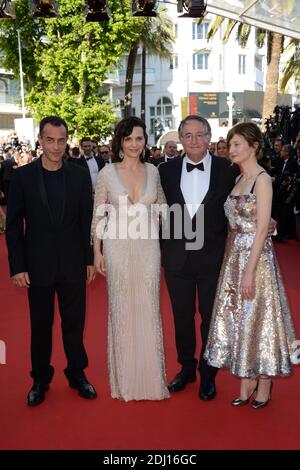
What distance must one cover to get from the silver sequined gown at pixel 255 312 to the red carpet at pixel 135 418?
32cm

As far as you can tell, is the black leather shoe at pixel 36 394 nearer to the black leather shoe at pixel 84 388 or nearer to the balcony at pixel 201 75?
the black leather shoe at pixel 84 388

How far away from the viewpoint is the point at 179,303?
3.72 metres

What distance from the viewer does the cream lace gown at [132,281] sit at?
3.44m

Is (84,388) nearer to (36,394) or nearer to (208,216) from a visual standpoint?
(36,394)

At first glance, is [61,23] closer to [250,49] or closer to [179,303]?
[179,303]

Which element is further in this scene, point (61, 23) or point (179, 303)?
point (61, 23)

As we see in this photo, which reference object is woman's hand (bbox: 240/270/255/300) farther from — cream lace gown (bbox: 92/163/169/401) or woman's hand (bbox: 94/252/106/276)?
woman's hand (bbox: 94/252/106/276)

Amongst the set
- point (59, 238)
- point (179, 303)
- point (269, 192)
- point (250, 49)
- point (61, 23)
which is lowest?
point (179, 303)

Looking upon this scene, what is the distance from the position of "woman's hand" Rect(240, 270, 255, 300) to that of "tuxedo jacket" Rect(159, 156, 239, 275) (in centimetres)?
36

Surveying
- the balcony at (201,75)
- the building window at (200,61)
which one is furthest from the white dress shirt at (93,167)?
the building window at (200,61)

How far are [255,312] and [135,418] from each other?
998 mm

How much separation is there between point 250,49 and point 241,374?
153 ft

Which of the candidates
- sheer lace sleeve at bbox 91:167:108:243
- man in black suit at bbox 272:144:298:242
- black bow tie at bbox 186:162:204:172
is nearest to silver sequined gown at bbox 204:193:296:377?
black bow tie at bbox 186:162:204:172

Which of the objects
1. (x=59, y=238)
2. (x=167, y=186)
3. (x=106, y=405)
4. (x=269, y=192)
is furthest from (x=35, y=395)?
(x=269, y=192)
